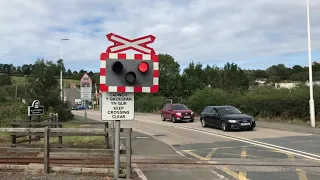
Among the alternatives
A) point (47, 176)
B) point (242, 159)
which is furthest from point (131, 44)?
point (242, 159)

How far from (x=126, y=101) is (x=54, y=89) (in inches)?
838

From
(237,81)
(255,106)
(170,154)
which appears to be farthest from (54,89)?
(237,81)

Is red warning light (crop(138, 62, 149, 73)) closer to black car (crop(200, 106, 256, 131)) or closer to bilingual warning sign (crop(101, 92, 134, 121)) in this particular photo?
bilingual warning sign (crop(101, 92, 134, 121))

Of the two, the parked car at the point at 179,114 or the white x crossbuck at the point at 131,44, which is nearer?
the white x crossbuck at the point at 131,44

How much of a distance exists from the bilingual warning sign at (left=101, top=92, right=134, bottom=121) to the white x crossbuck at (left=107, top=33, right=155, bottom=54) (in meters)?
0.87

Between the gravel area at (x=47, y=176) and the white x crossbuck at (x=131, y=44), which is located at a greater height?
the white x crossbuck at (x=131, y=44)

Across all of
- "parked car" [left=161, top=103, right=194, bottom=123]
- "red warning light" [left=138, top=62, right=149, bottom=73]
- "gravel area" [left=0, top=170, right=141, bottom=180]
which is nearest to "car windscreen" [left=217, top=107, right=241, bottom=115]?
"parked car" [left=161, top=103, right=194, bottom=123]

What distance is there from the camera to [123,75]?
6.84 meters

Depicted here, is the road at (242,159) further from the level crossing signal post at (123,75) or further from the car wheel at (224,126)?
the car wheel at (224,126)

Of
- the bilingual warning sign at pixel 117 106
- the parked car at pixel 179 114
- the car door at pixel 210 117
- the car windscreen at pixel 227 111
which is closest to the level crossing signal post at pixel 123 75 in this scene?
the bilingual warning sign at pixel 117 106

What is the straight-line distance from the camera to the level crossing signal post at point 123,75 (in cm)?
680

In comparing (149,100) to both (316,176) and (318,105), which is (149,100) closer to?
(318,105)

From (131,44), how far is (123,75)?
2.30 ft

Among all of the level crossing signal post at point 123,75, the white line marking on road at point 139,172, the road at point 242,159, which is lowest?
the road at point 242,159
